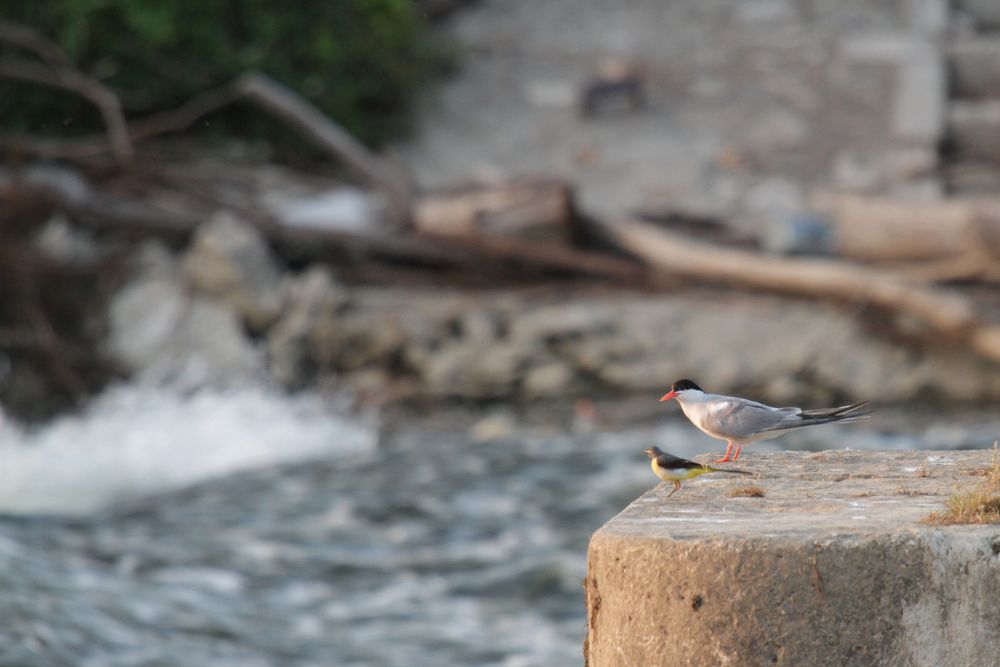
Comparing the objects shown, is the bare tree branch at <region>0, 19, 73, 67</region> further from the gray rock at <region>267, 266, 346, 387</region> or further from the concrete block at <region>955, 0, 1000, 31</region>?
the concrete block at <region>955, 0, 1000, 31</region>

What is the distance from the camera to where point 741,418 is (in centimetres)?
307

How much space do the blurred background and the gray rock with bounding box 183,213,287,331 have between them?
0.07 ft

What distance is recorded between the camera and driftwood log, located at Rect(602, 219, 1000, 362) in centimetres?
837

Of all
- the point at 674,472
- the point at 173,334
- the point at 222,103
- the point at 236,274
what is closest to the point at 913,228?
the point at 236,274

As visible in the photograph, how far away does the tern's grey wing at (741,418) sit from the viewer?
3070mm

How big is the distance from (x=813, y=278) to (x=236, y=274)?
11.6 feet

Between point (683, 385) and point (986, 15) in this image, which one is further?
point (986, 15)

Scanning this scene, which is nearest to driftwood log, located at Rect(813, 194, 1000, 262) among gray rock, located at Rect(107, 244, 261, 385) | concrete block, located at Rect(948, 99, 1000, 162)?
concrete block, located at Rect(948, 99, 1000, 162)

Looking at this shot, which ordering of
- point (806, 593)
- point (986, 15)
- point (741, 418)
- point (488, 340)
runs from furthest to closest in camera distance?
point (986, 15)
point (488, 340)
point (741, 418)
point (806, 593)

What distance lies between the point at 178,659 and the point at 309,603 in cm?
81

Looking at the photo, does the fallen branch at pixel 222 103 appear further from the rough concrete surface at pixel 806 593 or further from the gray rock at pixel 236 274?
the rough concrete surface at pixel 806 593

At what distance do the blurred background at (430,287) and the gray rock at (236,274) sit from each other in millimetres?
23

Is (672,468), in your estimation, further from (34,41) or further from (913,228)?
(34,41)

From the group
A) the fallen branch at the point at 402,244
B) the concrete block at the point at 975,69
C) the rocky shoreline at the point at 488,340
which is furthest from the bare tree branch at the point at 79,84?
the concrete block at the point at 975,69
